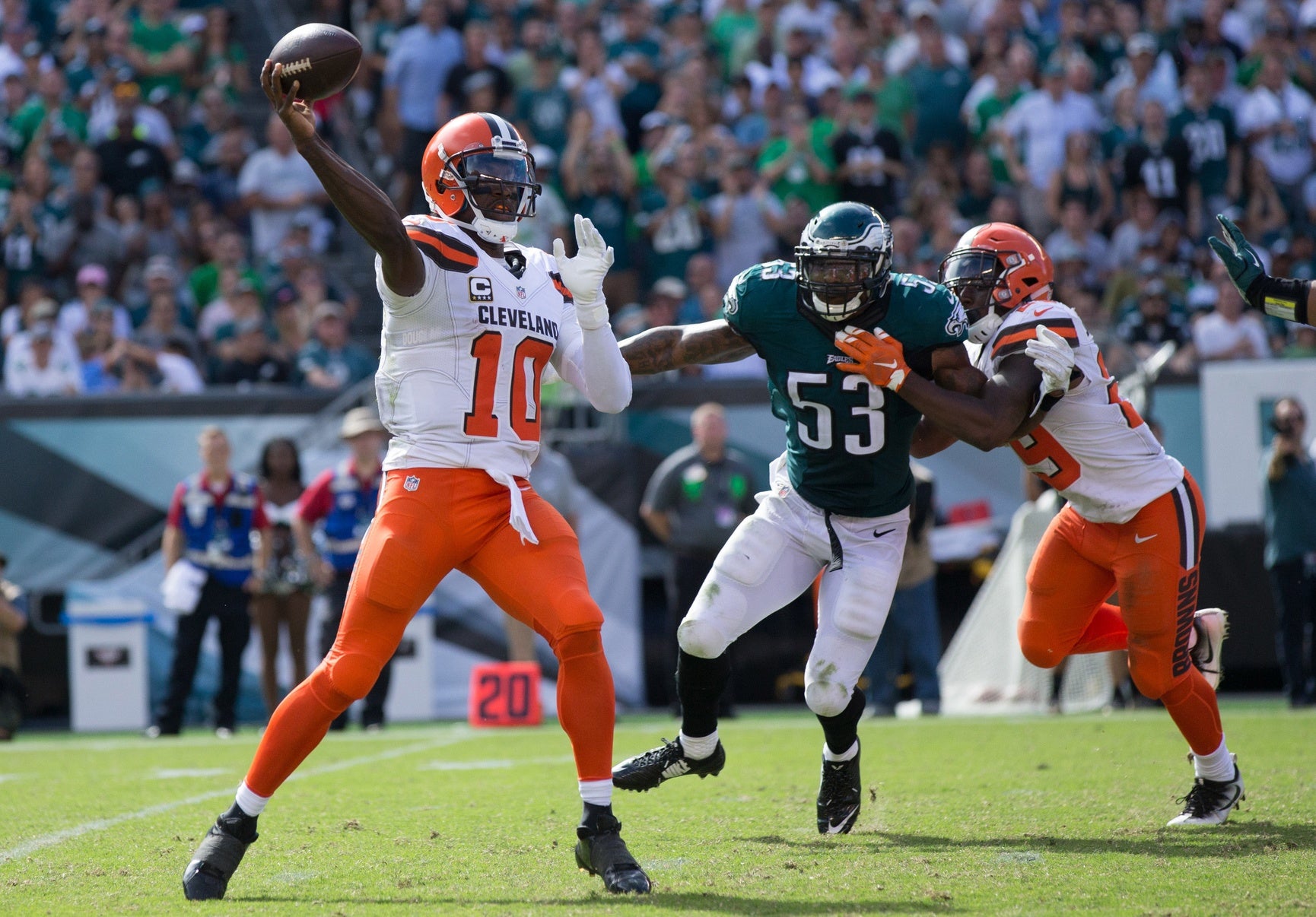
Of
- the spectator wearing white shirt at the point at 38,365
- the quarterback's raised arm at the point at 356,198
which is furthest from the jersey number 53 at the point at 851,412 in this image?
the spectator wearing white shirt at the point at 38,365

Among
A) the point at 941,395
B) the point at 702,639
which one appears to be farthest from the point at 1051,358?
the point at 702,639

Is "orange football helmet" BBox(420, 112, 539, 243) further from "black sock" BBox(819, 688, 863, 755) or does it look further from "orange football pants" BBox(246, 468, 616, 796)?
"black sock" BBox(819, 688, 863, 755)

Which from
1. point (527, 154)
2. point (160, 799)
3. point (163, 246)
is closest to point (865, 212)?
point (527, 154)

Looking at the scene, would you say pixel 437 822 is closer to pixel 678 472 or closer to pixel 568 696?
pixel 568 696

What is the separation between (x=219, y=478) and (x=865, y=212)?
5726mm

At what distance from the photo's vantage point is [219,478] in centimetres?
922

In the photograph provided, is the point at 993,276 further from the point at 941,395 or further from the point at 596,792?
the point at 596,792

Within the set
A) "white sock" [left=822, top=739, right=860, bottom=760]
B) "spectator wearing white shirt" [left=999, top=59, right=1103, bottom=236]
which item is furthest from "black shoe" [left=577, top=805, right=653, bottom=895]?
"spectator wearing white shirt" [left=999, top=59, right=1103, bottom=236]

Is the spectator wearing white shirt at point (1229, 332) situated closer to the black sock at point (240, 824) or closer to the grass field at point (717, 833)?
the grass field at point (717, 833)

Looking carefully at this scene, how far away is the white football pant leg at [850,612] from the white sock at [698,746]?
0.36 metres

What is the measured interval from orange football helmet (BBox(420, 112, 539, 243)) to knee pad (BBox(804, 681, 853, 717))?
1626 mm

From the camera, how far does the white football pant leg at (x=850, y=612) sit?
4641 millimetres

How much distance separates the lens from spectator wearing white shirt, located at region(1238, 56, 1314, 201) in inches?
495

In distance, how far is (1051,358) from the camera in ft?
14.8
